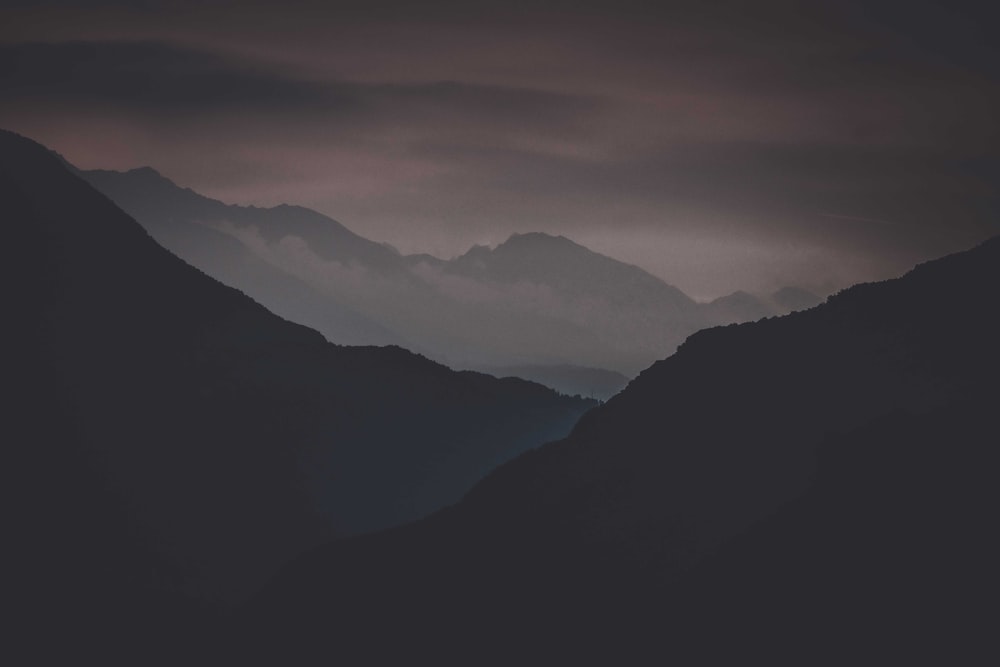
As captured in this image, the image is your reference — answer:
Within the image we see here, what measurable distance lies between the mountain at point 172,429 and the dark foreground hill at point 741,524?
19.8 metres

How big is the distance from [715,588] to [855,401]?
13795 millimetres

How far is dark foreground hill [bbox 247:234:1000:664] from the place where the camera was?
45.3 m

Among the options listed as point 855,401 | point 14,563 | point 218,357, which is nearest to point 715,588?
point 855,401

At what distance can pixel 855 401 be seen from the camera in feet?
181

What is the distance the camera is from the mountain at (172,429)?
81.7m

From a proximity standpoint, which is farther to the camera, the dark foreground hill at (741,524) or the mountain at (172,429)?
the mountain at (172,429)

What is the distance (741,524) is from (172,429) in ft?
208

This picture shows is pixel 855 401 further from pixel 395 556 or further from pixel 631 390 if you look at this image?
pixel 395 556

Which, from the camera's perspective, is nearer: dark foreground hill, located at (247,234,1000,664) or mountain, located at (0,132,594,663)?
dark foreground hill, located at (247,234,1000,664)

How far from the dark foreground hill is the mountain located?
1981 centimetres

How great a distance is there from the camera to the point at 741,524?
168 feet

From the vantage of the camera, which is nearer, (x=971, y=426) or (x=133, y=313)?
(x=971, y=426)

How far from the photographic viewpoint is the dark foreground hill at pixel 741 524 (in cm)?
4534

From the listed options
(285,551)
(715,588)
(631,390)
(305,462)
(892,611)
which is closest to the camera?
(892,611)
